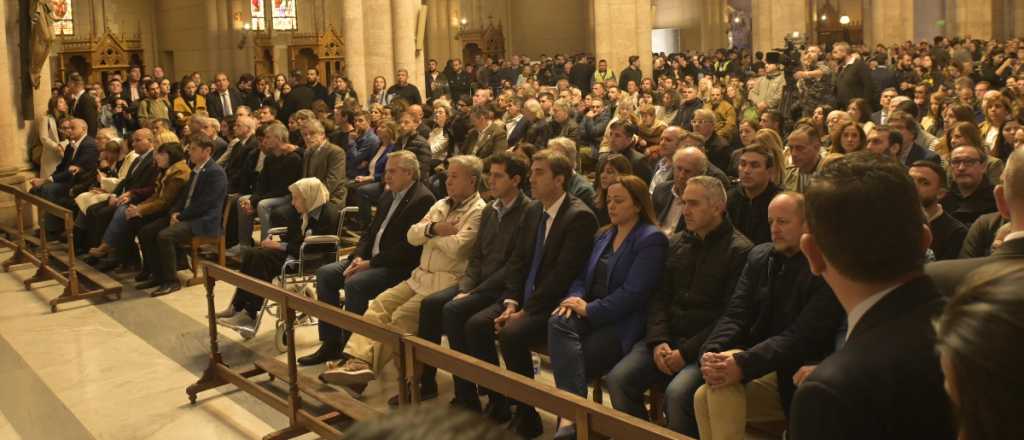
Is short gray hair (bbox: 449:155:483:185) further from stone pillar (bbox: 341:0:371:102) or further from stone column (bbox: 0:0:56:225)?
stone pillar (bbox: 341:0:371:102)

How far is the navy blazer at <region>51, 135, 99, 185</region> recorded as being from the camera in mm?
12984

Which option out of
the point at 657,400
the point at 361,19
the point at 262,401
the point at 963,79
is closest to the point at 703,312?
the point at 657,400

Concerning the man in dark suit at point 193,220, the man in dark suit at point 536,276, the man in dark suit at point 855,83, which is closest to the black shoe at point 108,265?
the man in dark suit at point 193,220

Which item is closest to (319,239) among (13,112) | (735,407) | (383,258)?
(383,258)

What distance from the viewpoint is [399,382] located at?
5.02 m

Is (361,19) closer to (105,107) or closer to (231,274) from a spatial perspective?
(105,107)

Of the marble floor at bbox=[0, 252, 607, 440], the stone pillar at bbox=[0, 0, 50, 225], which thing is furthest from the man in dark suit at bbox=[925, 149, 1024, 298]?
the stone pillar at bbox=[0, 0, 50, 225]

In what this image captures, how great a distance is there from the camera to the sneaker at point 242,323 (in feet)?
26.3

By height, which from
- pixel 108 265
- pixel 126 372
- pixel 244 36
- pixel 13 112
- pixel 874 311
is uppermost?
pixel 244 36

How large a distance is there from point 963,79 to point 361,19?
10366 millimetres

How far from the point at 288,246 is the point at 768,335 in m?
4.84

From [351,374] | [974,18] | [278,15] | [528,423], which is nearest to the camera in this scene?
[528,423]

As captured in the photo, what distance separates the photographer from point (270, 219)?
33.8 ft

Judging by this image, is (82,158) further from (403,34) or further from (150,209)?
(403,34)
